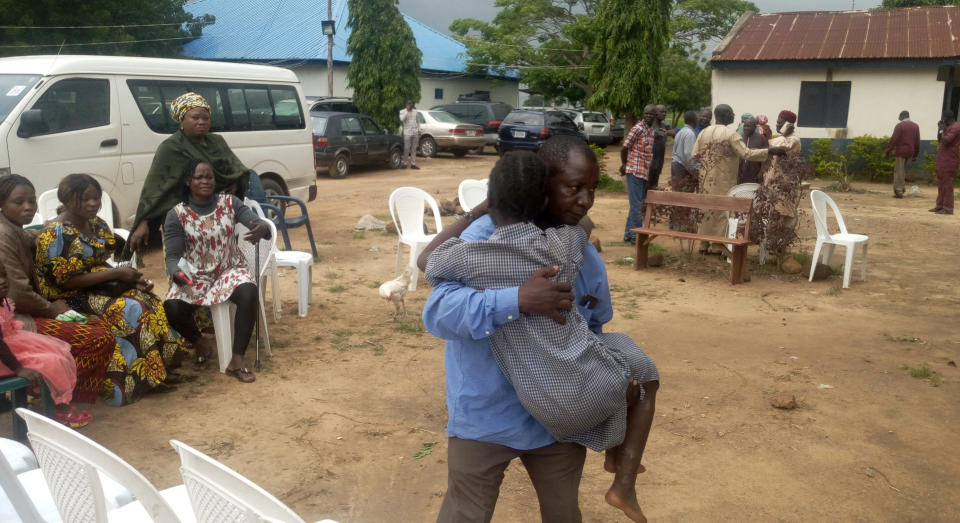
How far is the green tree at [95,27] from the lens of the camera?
79.2 feet

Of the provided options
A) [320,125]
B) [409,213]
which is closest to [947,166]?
[409,213]

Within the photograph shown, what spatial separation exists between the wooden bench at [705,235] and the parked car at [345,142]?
28.9 feet

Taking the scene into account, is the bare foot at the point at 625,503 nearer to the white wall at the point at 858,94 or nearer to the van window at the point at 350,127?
the van window at the point at 350,127

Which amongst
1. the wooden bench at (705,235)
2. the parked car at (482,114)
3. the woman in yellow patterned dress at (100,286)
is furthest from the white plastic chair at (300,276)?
the parked car at (482,114)

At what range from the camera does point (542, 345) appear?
1.98 m

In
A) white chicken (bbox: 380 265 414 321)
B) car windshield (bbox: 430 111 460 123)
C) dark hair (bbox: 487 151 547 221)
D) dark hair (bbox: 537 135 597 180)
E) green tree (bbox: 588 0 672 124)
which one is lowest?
white chicken (bbox: 380 265 414 321)

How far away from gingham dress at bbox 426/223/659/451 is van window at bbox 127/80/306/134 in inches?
280

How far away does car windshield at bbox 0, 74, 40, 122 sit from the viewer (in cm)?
712

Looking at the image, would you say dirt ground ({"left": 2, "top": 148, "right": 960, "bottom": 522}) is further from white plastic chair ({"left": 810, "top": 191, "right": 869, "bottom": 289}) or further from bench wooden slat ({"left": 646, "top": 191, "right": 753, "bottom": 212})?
bench wooden slat ({"left": 646, "top": 191, "right": 753, "bottom": 212})

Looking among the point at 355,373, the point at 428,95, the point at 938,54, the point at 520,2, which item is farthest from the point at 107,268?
the point at 520,2

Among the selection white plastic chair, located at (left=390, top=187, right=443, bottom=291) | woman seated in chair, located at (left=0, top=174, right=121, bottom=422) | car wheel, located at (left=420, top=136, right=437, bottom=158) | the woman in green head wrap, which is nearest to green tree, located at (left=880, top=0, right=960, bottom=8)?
car wheel, located at (left=420, top=136, right=437, bottom=158)

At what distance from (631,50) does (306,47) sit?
18.2 m

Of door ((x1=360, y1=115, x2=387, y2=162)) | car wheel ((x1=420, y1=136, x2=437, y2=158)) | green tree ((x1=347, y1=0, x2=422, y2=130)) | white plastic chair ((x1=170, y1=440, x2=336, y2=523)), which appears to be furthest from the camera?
green tree ((x1=347, y1=0, x2=422, y2=130))

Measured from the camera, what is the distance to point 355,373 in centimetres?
511
